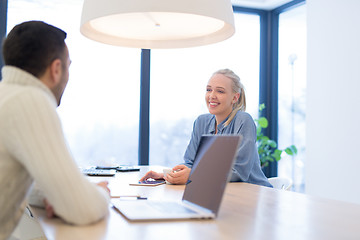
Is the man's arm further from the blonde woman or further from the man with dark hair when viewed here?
the blonde woman

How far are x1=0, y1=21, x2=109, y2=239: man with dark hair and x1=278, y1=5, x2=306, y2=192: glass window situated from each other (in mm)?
3662

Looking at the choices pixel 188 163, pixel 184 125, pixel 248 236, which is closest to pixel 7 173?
pixel 248 236

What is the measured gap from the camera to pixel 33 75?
3.71 ft

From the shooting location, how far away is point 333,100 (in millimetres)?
3762

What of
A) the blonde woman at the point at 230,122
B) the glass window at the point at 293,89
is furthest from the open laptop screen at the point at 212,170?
the glass window at the point at 293,89

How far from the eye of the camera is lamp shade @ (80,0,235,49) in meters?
1.49

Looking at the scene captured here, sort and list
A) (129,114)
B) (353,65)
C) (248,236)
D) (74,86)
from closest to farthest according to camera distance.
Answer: (248,236), (353,65), (74,86), (129,114)

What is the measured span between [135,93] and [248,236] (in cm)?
347

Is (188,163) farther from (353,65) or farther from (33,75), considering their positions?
(353,65)

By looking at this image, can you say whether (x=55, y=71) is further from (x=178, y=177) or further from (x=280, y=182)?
(x=280, y=182)

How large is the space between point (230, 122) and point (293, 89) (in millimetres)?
2393

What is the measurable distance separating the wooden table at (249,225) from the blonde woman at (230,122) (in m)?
0.68

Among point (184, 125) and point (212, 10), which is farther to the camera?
point (184, 125)

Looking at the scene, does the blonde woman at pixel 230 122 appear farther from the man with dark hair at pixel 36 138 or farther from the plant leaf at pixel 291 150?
the plant leaf at pixel 291 150
